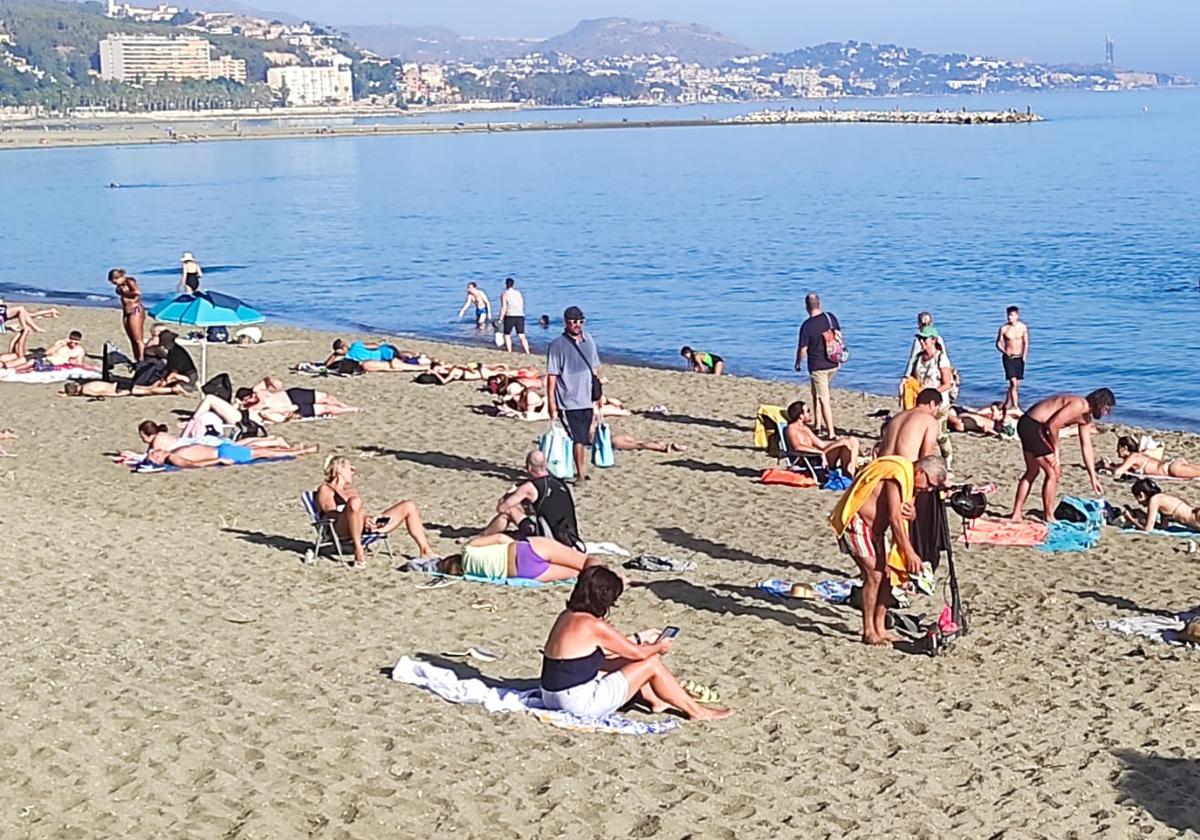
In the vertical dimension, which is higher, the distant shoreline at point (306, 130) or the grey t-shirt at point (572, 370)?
the grey t-shirt at point (572, 370)

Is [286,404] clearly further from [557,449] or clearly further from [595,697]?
[595,697]

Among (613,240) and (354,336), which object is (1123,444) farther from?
(613,240)

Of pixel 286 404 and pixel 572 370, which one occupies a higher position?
pixel 572 370

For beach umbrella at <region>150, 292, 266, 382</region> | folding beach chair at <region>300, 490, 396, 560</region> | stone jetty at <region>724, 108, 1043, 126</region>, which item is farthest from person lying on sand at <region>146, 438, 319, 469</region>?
stone jetty at <region>724, 108, 1043, 126</region>

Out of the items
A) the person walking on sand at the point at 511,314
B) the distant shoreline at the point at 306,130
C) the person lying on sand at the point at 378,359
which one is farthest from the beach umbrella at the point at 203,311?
the distant shoreline at the point at 306,130

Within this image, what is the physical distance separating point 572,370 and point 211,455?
396 centimetres

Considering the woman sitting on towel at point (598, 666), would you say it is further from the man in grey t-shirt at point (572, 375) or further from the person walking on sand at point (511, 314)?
the person walking on sand at point (511, 314)

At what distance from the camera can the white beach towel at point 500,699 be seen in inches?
296

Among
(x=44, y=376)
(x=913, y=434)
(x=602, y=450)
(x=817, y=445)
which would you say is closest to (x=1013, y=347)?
(x=817, y=445)

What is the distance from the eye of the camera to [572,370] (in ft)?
42.1

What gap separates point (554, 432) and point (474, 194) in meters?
61.1

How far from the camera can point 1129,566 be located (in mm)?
11148

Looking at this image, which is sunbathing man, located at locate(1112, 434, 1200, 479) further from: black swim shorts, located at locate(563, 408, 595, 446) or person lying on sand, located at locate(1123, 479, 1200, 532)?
black swim shorts, located at locate(563, 408, 595, 446)

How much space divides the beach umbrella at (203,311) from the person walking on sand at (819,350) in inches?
239
